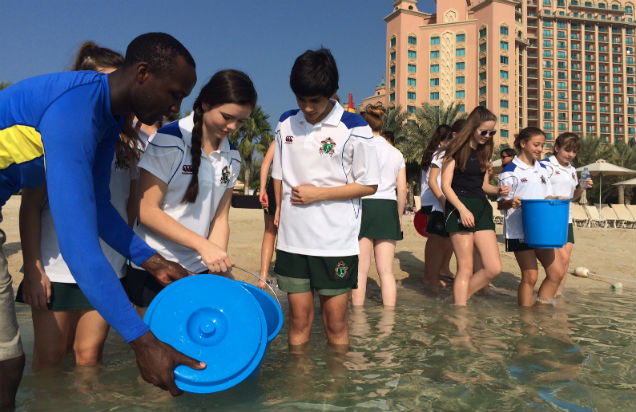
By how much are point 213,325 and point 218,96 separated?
1186 mm

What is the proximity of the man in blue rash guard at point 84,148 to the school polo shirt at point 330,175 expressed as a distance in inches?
50.4

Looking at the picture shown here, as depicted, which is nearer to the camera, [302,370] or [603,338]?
[302,370]

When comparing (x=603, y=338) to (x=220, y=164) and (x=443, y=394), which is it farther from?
(x=220, y=164)

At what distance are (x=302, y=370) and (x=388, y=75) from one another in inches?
2820

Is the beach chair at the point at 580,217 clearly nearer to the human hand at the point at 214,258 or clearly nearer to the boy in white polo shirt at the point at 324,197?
the boy in white polo shirt at the point at 324,197

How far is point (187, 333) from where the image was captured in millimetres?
2082

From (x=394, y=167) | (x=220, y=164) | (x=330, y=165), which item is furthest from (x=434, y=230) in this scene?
(x=220, y=164)

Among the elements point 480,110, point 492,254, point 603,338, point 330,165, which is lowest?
point 603,338

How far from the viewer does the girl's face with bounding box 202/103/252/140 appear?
2.61 meters

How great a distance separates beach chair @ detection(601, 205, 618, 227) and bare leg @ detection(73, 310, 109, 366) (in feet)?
78.2

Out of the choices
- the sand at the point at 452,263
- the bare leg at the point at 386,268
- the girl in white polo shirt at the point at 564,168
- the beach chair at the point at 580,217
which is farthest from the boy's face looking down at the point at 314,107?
the beach chair at the point at 580,217

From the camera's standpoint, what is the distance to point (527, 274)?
548 centimetres

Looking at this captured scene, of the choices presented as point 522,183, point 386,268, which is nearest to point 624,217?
point 522,183

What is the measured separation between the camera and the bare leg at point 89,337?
8.91 feet
